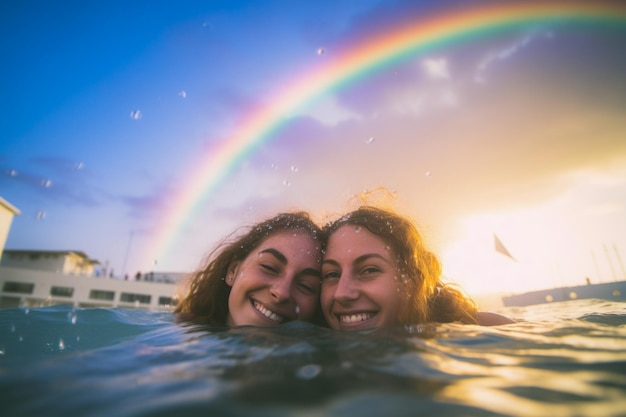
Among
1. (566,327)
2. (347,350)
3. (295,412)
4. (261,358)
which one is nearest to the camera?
(295,412)

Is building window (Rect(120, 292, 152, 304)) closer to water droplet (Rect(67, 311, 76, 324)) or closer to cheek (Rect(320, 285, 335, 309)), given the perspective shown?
water droplet (Rect(67, 311, 76, 324))

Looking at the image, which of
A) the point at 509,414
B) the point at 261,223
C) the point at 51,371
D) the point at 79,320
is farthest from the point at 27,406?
the point at 79,320

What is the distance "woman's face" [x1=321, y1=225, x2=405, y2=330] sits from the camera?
350 cm

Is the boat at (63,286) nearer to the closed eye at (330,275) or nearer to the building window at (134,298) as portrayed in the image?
the building window at (134,298)

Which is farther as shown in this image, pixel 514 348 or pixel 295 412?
pixel 514 348

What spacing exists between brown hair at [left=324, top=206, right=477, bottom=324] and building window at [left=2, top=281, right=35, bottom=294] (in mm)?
51724

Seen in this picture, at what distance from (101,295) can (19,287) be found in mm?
9368

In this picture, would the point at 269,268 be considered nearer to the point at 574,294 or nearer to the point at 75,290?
the point at 574,294

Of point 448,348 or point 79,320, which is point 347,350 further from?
point 79,320

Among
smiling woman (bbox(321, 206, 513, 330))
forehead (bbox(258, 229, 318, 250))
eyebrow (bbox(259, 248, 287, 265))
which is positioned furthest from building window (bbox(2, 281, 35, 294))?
smiling woman (bbox(321, 206, 513, 330))

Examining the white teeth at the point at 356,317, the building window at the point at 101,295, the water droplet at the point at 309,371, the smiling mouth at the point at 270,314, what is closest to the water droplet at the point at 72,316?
the smiling mouth at the point at 270,314

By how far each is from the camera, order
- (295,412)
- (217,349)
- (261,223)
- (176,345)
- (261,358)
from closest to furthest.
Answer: (295,412) < (261,358) < (217,349) < (176,345) < (261,223)

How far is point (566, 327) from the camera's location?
10.5 ft

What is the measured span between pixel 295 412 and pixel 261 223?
4.22 metres
